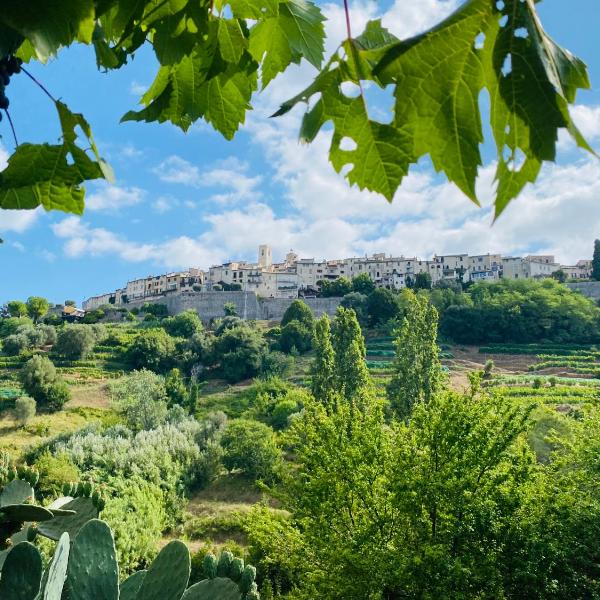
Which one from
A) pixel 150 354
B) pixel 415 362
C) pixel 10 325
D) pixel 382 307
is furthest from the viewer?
pixel 382 307

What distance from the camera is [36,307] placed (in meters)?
61.7

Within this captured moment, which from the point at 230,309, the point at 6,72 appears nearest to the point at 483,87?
the point at 6,72

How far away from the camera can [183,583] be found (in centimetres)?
146

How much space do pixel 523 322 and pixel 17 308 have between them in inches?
2124

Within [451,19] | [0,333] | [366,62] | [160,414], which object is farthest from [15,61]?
[0,333]

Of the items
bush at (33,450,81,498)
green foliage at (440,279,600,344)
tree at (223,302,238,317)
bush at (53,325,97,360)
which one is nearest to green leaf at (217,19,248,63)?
bush at (33,450,81,498)

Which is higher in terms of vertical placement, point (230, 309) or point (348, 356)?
point (230, 309)

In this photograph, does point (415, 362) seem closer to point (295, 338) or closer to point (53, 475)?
point (53, 475)

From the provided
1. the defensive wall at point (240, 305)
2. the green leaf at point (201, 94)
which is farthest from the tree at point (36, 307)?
the green leaf at point (201, 94)

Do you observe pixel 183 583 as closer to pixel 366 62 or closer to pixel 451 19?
pixel 366 62

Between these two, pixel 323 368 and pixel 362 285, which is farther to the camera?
pixel 362 285

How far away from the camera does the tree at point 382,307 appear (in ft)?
179

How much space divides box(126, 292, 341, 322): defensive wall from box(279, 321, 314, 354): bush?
10672 millimetres

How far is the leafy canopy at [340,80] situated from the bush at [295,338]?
158 feet
